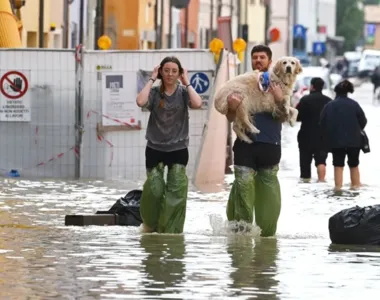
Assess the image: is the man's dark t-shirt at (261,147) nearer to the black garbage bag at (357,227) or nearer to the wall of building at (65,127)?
the black garbage bag at (357,227)

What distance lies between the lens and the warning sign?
24422 millimetres

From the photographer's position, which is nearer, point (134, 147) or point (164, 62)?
point (164, 62)

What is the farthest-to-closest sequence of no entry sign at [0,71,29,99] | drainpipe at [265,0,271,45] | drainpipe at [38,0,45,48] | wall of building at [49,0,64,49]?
1. drainpipe at [265,0,271,45]
2. wall of building at [49,0,64,49]
3. drainpipe at [38,0,45,48]
4. no entry sign at [0,71,29,99]

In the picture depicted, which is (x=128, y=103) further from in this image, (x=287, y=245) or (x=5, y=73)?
(x=287, y=245)

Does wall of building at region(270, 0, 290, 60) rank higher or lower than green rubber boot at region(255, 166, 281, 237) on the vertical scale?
higher

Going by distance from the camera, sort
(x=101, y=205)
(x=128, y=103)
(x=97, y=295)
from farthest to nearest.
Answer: (x=128, y=103) → (x=101, y=205) → (x=97, y=295)

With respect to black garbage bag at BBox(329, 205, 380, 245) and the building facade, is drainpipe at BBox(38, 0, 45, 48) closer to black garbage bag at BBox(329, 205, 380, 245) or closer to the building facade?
black garbage bag at BBox(329, 205, 380, 245)

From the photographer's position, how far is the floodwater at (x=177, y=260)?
11297 millimetres

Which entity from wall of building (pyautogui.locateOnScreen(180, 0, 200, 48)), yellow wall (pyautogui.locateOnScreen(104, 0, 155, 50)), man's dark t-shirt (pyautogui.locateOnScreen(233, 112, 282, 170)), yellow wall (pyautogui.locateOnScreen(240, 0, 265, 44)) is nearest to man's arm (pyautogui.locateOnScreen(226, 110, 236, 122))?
man's dark t-shirt (pyautogui.locateOnScreen(233, 112, 282, 170))

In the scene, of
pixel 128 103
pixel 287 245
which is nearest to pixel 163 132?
pixel 287 245

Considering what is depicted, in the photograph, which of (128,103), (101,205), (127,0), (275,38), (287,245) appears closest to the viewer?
(287,245)

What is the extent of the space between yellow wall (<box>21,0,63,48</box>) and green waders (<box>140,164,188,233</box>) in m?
19.9

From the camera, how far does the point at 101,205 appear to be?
1950cm

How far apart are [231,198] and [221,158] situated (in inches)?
384
